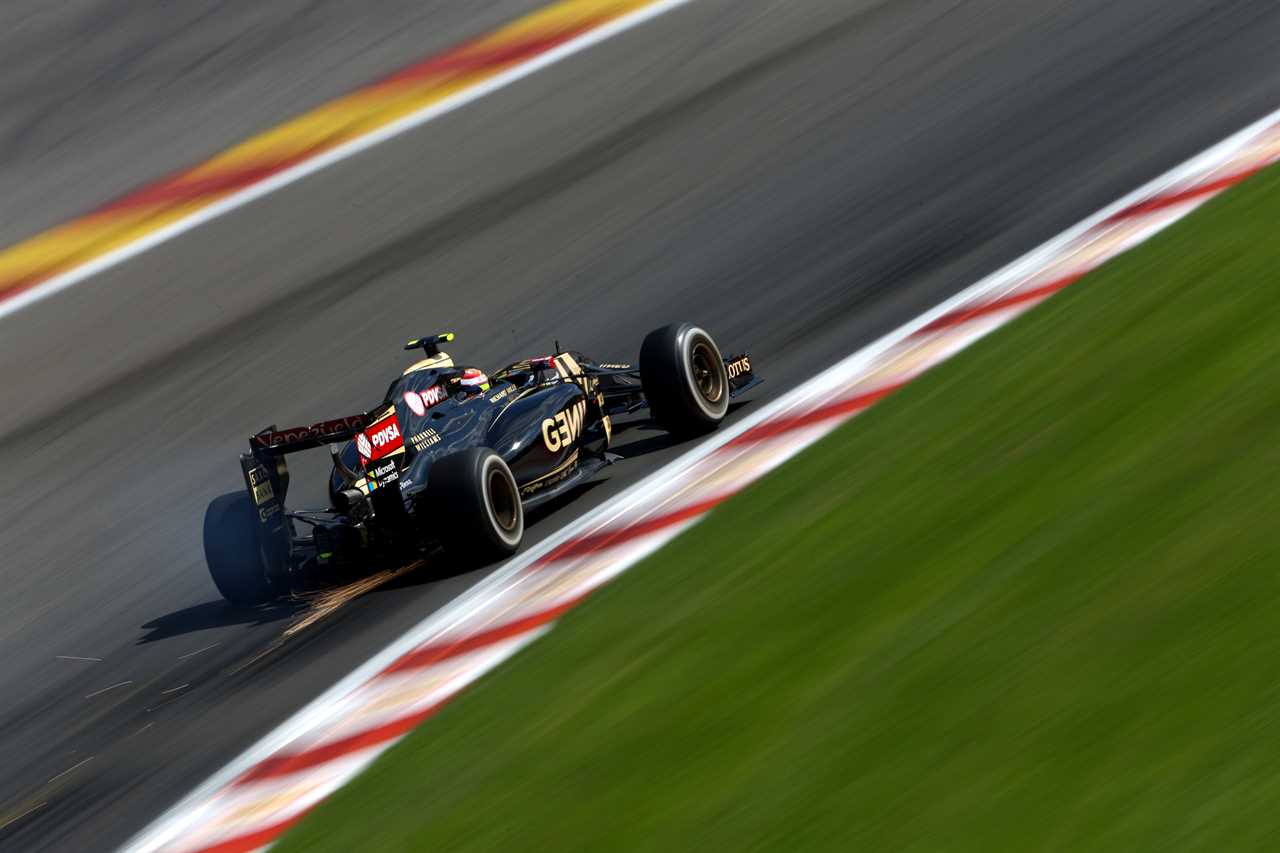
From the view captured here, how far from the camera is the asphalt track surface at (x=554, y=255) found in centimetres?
895

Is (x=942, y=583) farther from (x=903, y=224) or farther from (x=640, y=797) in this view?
(x=903, y=224)

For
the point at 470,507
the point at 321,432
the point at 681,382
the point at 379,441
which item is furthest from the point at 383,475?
the point at 681,382

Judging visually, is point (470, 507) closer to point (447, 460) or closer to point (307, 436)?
point (447, 460)

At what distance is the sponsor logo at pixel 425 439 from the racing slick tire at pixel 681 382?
110 centimetres

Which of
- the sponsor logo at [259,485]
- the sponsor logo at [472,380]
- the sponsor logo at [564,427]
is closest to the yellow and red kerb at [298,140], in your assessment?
the sponsor logo at [472,380]

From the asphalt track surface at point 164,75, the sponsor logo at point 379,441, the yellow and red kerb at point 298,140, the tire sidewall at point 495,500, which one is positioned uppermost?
the asphalt track surface at point 164,75

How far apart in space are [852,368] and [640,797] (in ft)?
16.4

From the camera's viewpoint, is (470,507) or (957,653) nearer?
(957,653)

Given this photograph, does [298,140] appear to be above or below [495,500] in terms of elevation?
above

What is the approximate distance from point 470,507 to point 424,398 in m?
1.22

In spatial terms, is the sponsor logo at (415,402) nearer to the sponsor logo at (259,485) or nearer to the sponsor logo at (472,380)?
the sponsor logo at (472,380)

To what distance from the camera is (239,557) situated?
8570 mm

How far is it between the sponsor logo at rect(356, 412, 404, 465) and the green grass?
7.46 feet

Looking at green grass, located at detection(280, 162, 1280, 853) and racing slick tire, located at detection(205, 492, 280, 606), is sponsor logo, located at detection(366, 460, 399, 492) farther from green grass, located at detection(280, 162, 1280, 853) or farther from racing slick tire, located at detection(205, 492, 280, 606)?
green grass, located at detection(280, 162, 1280, 853)
